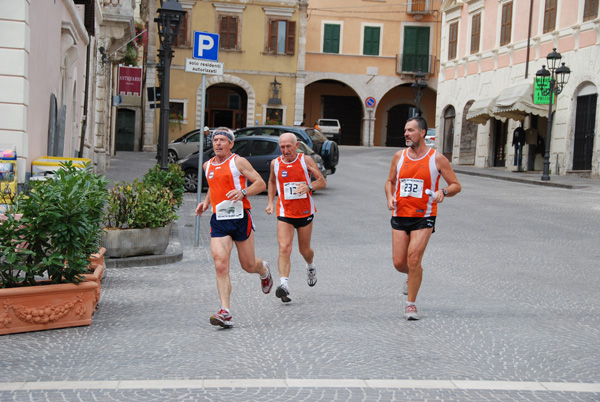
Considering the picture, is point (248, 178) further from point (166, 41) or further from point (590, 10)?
point (590, 10)

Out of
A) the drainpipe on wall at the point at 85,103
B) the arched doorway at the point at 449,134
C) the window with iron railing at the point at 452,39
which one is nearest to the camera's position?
the drainpipe on wall at the point at 85,103

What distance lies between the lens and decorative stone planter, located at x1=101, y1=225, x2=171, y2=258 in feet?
32.7

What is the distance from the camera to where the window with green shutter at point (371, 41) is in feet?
172

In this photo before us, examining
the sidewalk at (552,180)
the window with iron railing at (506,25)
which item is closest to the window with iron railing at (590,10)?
the sidewalk at (552,180)

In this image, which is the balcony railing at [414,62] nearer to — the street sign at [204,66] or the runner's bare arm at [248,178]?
the street sign at [204,66]

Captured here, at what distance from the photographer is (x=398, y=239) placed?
7.46 m

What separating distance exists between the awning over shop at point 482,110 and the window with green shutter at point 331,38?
18.1 meters

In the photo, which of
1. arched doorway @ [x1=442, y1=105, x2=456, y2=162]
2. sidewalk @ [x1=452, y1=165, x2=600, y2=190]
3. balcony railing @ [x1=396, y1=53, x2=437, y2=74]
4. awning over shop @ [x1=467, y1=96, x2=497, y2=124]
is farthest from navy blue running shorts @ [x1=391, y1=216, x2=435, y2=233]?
balcony railing @ [x1=396, y1=53, x2=437, y2=74]

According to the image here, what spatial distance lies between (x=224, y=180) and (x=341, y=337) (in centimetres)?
178

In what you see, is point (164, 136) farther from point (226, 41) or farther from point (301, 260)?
point (226, 41)

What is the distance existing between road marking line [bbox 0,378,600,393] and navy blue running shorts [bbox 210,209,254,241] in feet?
7.22

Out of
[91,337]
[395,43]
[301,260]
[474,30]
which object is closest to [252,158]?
[301,260]

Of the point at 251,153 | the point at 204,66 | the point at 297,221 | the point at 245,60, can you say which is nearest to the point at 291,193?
the point at 297,221

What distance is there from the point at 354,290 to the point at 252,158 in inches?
513
